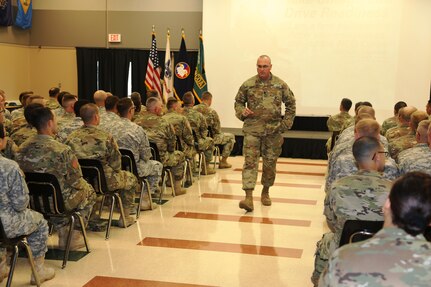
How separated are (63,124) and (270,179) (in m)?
2.45

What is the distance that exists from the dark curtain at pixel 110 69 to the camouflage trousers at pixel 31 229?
9001 millimetres

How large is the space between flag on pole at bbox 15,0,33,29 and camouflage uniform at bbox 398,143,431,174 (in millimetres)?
10048

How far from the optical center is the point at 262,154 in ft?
21.9

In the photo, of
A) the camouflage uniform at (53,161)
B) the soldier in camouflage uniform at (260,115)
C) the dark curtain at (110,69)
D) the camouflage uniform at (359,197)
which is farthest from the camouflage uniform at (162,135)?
the dark curtain at (110,69)

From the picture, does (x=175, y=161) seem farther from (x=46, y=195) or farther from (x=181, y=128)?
(x=46, y=195)

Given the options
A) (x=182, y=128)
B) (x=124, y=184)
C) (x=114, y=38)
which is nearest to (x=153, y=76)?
(x=114, y=38)

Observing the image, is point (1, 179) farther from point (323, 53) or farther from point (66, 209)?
point (323, 53)

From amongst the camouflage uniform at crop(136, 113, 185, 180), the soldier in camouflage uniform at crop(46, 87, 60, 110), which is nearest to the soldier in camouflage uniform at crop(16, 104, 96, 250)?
the camouflage uniform at crop(136, 113, 185, 180)

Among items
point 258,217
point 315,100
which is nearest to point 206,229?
point 258,217

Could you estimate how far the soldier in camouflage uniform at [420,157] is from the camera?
4.41 m

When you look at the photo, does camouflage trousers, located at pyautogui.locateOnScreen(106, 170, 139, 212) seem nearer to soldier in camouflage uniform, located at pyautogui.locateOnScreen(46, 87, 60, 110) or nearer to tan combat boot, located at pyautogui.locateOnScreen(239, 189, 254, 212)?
tan combat boot, located at pyautogui.locateOnScreen(239, 189, 254, 212)

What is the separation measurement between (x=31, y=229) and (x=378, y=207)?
215 cm

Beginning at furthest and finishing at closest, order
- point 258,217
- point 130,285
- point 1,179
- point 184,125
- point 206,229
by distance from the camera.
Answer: point 184,125 → point 258,217 → point 206,229 → point 130,285 → point 1,179

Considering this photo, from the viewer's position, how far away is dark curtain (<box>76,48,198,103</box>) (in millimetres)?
12688
